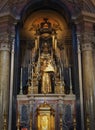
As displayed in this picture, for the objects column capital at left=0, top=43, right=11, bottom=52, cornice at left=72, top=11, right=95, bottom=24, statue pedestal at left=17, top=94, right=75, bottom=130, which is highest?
cornice at left=72, top=11, right=95, bottom=24

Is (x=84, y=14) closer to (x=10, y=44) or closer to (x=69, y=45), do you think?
(x=69, y=45)

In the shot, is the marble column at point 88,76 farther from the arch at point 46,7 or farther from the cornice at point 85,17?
the arch at point 46,7

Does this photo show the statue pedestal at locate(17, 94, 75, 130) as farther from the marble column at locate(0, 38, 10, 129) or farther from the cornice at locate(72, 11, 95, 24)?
the cornice at locate(72, 11, 95, 24)

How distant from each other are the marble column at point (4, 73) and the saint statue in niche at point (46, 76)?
2.23 meters

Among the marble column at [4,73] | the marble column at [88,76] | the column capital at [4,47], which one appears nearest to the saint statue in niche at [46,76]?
the marble column at [88,76]

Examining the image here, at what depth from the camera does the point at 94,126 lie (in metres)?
12.0

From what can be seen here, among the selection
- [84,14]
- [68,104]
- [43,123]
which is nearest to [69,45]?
[84,14]

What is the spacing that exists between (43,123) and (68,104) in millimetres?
1656

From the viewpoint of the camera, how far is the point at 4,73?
41.7 feet

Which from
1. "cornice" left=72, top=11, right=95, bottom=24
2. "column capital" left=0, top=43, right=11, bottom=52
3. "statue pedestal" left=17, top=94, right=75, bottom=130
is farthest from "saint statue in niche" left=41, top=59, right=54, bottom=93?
"cornice" left=72, top=11, right=95, bottom=24

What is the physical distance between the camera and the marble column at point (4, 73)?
12133 millimetres

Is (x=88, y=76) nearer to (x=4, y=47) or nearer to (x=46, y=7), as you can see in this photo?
(x=4, y=47)

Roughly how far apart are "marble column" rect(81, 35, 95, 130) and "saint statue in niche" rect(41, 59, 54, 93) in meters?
2.07

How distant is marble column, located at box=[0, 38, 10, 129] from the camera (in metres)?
12.1
